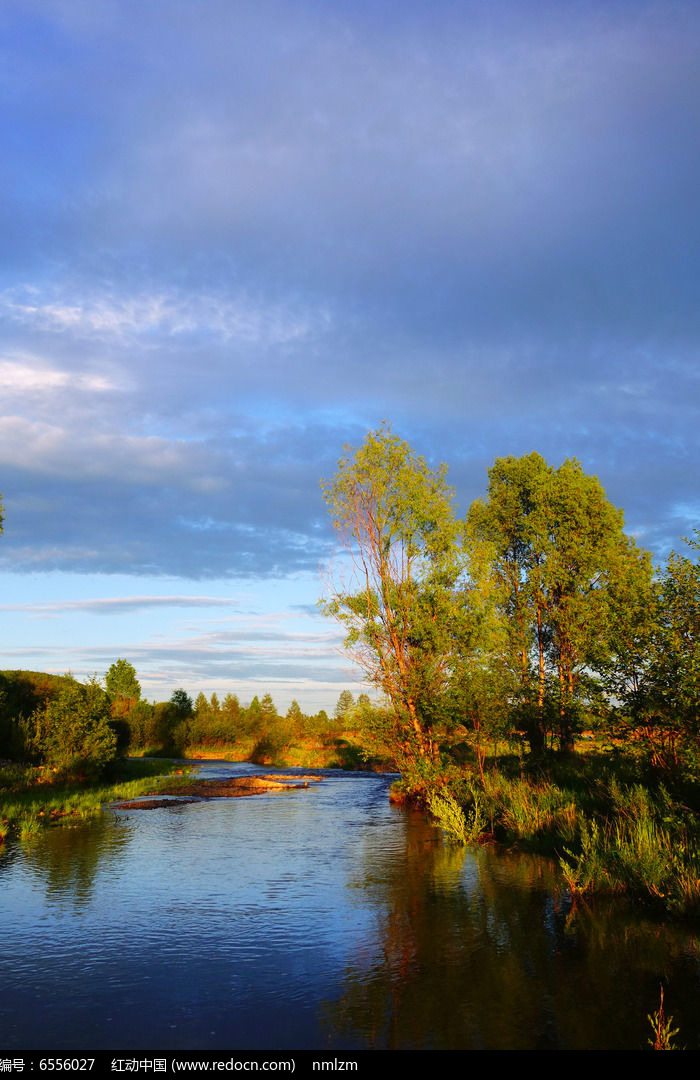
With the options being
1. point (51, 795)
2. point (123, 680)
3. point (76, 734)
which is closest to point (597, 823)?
point (51, 795)

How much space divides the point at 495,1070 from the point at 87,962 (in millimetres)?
5954

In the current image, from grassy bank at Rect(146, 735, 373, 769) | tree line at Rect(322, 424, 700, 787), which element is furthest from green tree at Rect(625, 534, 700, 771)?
grassy bank at Rect(146, 735, 373, 769)

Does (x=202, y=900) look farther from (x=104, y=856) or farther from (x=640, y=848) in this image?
(x=640, y=848)

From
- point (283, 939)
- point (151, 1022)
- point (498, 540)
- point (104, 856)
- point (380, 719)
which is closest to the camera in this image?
point (151, 1022)

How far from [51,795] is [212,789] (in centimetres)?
889

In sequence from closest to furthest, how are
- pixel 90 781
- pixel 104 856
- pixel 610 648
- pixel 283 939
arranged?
1. pixel 283 939
2. pixel 610 648
3. pixel 104 856
4. pixel 90 781

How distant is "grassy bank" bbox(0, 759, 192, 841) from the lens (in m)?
22.1

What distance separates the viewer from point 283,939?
10.5m

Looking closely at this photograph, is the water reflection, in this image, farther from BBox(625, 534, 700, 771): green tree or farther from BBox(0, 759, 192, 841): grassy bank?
BBox(0, 759, 192, 841): grassy bank

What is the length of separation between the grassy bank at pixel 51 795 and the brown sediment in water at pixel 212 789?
1097mm

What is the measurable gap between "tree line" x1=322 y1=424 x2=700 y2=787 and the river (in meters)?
4.16

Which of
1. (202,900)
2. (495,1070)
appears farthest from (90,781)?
(495,1070)

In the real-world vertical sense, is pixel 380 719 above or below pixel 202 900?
above

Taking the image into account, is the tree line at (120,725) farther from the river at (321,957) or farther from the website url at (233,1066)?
the website url at (233,1066)
